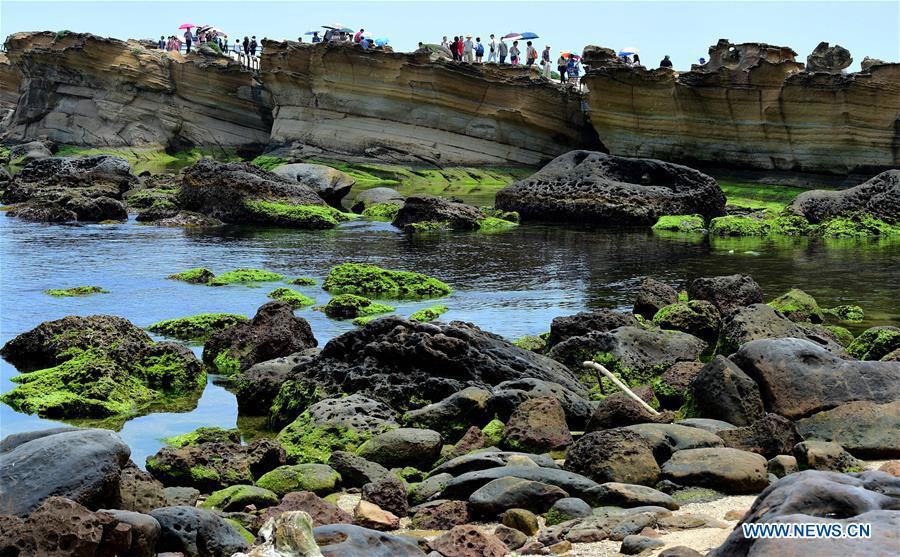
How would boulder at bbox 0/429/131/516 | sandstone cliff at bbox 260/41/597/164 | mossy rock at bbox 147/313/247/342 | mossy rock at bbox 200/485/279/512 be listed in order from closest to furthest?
1. boulder at bbox 0/429/131/516
2. mossy rock at bbox 200/485/279/512
3. mossy rock at bbox 147/313/247/342
4. sandstone cliff at bbox 260/41/597/164

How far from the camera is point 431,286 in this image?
22.4 metres

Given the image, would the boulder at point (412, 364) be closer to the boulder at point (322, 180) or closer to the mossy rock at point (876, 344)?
the mossy rock at point (876, 344)

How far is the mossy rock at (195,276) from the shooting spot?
23484 millimetres

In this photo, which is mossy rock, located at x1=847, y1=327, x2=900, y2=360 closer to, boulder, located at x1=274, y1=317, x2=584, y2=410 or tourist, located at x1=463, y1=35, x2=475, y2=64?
boulder, located at x1=274, y1=317, x2=584, y2=410

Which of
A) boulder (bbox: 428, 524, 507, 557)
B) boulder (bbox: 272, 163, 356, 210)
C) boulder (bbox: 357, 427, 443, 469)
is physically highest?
boulder (bbox: 272, 163, 356, 210)

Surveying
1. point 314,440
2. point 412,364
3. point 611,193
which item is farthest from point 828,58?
point 314,440

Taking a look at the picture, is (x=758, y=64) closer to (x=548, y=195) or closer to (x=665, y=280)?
(x=548, y=195)

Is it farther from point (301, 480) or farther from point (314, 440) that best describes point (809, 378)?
point (301, 480)

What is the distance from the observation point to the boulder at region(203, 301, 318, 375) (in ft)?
50.3

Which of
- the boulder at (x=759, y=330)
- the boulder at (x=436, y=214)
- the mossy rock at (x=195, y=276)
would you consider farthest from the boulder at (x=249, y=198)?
the boulder at (x=759, y=330)

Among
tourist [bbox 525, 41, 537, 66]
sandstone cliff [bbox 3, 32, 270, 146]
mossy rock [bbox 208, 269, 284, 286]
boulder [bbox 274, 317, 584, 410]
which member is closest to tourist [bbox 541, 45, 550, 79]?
tourist [bbox 525, 41, 537, 66]

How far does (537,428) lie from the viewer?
11.1 m

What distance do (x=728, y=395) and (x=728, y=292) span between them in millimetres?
8467

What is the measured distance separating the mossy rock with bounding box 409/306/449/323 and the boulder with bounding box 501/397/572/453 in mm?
7615
